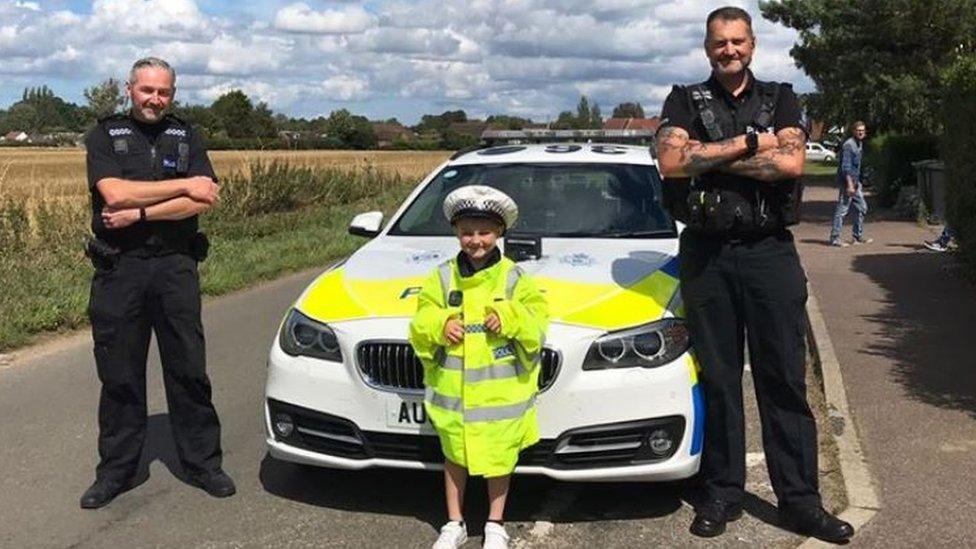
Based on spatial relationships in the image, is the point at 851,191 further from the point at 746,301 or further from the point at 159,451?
the point at 159,451

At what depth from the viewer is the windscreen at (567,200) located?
5.57m

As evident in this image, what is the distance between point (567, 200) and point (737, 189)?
1920 millimetres

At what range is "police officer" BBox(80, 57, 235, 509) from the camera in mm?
4434

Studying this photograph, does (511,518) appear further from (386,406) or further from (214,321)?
(214,321)

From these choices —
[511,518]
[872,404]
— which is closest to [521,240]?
[511,518]

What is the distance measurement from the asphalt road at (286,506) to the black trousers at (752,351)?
0.27 metres

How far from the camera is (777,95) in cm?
403

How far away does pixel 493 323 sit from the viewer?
3.84 meters

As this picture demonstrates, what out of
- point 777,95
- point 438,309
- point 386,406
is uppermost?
point 777,95

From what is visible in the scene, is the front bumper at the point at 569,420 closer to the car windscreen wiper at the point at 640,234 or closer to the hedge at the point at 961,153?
the car windscreen wiper at the point at 640,234

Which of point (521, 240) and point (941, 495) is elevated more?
point (521, 240)

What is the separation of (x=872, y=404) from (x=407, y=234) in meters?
2.92

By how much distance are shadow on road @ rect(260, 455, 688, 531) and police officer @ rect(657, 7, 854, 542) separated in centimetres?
41

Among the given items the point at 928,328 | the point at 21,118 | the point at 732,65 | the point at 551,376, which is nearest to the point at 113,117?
the point at 551,376
